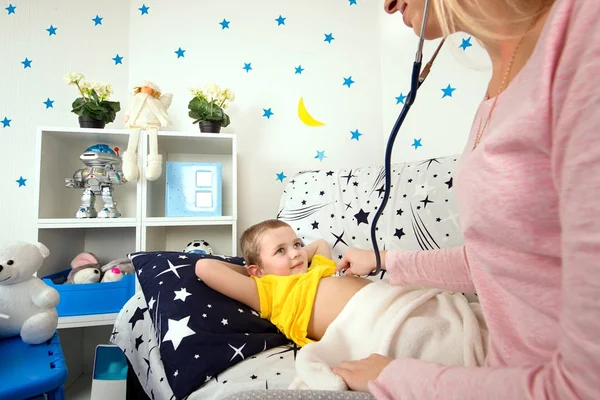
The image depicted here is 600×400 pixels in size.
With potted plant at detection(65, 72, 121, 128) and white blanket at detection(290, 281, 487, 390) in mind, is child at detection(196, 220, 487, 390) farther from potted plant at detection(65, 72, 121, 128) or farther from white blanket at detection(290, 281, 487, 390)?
potted plant at detection(65, 72, 121, 128)

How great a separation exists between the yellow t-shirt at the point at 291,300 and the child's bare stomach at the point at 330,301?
0.02 m

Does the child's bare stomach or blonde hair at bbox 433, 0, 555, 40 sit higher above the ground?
blonde hair at bbox 433, 0, 555, 40

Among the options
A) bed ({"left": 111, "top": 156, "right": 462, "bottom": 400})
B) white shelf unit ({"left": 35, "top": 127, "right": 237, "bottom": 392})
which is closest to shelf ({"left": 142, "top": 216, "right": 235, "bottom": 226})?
white shelf unit ({"left": 35, "top": 127, "right": 237, "bottom": 392})

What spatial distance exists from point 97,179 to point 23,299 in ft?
2.36

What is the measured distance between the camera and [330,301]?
0.96 m

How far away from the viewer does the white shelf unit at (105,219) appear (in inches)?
61.9

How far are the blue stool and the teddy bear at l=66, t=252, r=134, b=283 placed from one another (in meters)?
0.53

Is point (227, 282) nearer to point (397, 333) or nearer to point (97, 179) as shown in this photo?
point (397, 333)

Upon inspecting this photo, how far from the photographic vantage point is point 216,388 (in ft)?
2.46

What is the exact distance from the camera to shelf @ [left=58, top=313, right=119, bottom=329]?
144 centimetres

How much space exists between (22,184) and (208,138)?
91cm

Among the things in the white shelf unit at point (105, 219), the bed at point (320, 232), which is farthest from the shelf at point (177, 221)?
the bed at point (320, 232)

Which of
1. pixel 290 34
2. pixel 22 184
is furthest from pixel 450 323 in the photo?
pixel 22 184

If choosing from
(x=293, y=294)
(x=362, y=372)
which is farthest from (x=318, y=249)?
(x=362, y=372)
